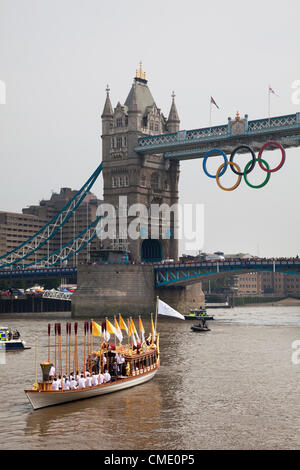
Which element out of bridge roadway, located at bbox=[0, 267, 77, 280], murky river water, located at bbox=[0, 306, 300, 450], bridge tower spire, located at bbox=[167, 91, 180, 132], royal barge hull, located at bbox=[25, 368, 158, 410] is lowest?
murky river water, located at bbox=[0, 306, 300, 450]

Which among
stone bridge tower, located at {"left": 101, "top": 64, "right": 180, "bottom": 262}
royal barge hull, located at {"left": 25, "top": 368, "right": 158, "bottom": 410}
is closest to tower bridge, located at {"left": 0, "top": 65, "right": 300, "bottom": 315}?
stone bridge tower, located at {"left": 101, "top": 64, "right": 180, "bottom": 262}

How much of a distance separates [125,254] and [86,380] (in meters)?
91.9

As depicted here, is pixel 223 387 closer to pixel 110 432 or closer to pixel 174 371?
pixel 174 371

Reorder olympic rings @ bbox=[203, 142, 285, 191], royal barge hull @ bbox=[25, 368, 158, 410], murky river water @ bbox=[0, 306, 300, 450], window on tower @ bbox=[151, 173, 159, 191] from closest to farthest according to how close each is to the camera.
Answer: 1. murky river water @ bbox=[0, 306, 300, 450]
2. royal barge hull @ bbox=[25, 368, 158, 410]
3. olympic rings @ bbox=[203, 142, 285, 191]
4. window on tower @ bbox=[151, 173, 159, 191]

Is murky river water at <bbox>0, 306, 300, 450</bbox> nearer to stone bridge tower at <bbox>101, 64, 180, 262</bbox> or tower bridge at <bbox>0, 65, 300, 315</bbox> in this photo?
tower bridge at <bbox>0, 65, 300, 315</bbox>

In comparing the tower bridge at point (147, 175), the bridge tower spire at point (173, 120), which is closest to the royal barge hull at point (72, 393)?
the tower bridge at point (147, 175)

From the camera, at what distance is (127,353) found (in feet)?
161

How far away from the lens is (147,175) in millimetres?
139375

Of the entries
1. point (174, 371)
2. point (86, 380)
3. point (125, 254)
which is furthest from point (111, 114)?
point (86, 380)

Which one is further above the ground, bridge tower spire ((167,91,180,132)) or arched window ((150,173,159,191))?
bridge tower spire ((167,91,180,132))

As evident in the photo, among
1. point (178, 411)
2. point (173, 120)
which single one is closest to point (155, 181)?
point (173, 120)

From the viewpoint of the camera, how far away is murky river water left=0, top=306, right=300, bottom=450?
35781 millimetres
